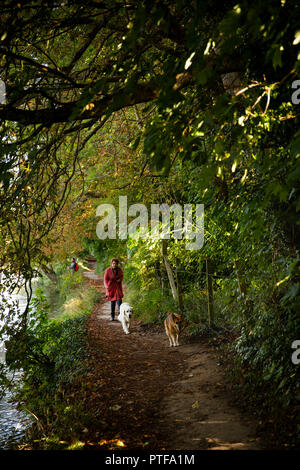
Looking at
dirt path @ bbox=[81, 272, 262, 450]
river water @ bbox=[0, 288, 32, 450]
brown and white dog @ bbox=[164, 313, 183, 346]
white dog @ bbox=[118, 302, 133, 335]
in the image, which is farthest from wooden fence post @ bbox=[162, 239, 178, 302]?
river water @ bbox=[0, 288, 32, 450]

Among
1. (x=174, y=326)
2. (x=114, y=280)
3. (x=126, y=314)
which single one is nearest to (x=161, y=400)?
(x=174, y=326)

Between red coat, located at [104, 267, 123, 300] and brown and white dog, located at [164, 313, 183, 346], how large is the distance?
12.3 ft

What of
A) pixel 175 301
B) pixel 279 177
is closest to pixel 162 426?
pixel 279 177

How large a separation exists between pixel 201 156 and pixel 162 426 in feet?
12.1

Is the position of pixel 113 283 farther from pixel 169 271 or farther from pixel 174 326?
pixel 174 326

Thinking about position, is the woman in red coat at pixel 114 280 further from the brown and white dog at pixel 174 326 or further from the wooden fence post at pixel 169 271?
the brown and white dog at pixel 174 326

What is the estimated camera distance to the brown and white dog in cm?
901

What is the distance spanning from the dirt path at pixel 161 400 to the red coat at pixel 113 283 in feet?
9.45

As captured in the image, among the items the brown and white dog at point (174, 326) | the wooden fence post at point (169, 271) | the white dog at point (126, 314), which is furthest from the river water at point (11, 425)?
the wooden fence post at point (169, 271)

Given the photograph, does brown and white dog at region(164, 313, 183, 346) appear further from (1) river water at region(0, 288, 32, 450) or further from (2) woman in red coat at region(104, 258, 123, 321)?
(2) woman in red coat at region(104, 258, 123, 321)

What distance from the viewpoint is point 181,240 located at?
9.53 meters

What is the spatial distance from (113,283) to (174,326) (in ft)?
13.4

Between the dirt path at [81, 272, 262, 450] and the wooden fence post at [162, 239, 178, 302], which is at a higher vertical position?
the wooden fence post at [162, 239, 178, 302]
